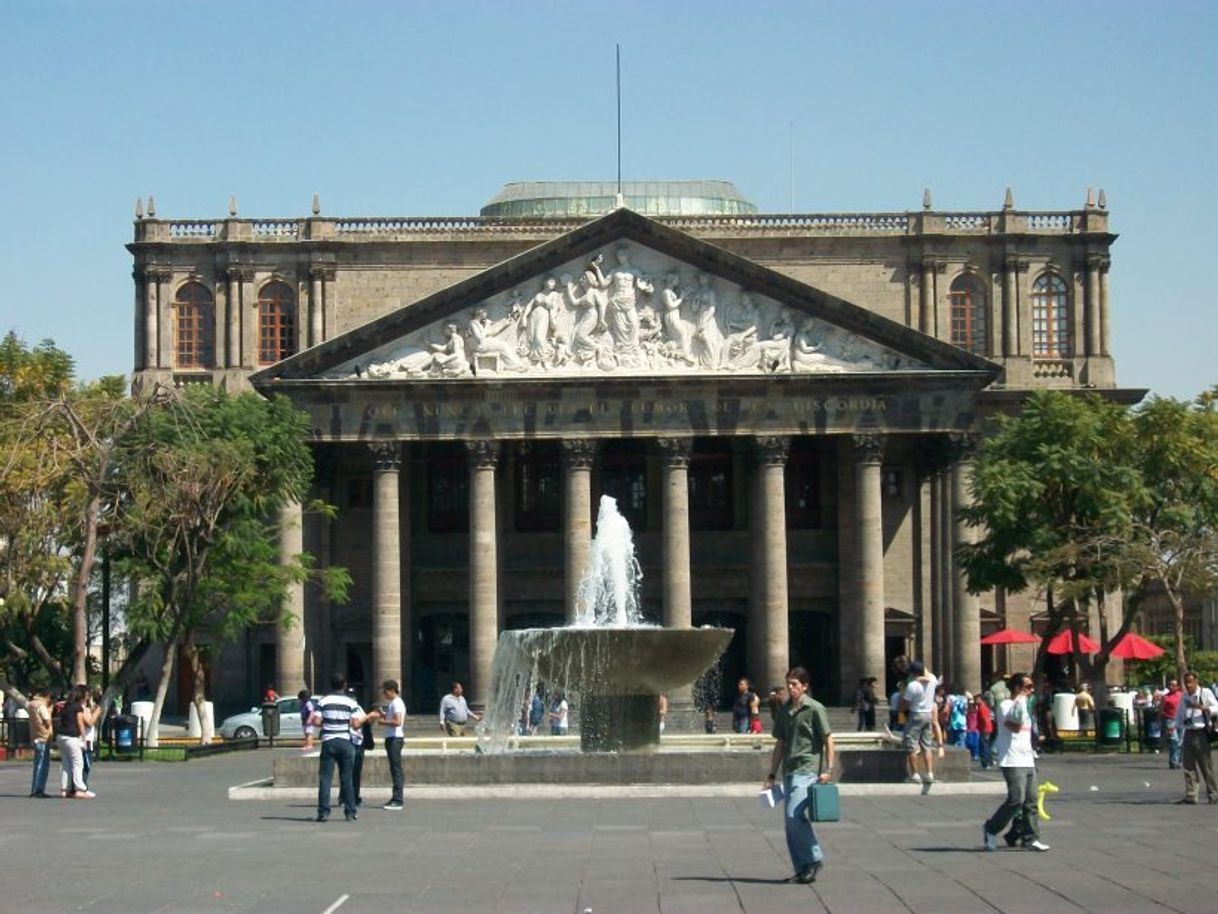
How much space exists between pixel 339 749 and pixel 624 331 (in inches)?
1689

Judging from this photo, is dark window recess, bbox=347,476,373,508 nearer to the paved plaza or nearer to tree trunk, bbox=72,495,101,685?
tree trunk, bbox=72,495,101,685

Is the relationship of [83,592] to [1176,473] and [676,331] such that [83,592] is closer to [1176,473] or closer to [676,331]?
[676,331]

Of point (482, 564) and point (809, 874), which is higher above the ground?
point (482, 564)

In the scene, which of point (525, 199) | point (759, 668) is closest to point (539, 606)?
point (759, 668)

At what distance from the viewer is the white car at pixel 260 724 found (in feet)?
217

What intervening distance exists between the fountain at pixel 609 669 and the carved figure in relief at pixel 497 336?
33976mm

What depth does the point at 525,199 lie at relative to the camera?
93.8 metres

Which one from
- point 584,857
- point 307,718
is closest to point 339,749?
point 584,857

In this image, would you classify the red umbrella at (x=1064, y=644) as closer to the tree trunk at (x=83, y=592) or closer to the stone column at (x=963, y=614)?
the stone column at (x=963, y=614)

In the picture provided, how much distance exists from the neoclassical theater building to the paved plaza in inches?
1425

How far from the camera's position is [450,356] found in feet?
240

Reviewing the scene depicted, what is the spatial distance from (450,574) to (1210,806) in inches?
1851

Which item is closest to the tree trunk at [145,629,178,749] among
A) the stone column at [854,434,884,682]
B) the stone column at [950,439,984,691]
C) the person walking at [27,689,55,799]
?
the person walking at [27,689,55,799]

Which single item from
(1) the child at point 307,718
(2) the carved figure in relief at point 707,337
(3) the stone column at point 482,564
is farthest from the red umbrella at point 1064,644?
(1) the child at point 307,718
